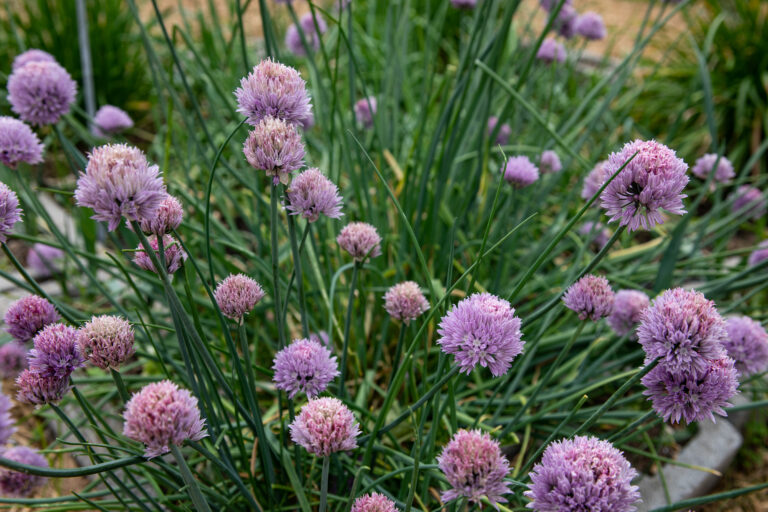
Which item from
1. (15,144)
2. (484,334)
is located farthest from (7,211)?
(484,334)

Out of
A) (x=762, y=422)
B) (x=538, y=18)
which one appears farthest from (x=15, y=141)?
(x=538, y=18)

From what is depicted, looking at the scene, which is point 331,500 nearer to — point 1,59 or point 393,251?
point 393,251

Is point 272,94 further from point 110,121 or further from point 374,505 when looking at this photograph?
point 110,121

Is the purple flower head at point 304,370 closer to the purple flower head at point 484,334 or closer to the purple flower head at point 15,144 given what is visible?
the purple flower head at point 484,334

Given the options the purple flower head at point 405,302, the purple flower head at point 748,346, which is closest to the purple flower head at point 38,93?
the purple flower head at point 405,302

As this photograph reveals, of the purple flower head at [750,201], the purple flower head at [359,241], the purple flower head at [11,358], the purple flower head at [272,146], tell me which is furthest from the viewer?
the purple flower head at [750,201]

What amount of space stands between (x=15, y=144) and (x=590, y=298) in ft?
3.16

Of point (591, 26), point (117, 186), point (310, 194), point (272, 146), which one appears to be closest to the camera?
point (117, 186)

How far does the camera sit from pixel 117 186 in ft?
1.84

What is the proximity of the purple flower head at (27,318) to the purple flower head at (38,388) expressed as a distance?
11cm

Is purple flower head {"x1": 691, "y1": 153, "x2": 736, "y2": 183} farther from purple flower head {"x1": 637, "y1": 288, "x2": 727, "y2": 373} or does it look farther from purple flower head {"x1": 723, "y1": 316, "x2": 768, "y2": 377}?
purple flower head {"x1": 637, "y1": 288, "x2": 727, "y2": 373}

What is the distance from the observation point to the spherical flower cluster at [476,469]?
0.59 m

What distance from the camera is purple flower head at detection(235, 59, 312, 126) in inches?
27.6

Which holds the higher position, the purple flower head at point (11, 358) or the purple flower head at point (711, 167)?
the purple flower head at point (711, 167)
